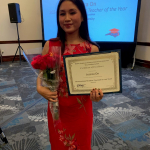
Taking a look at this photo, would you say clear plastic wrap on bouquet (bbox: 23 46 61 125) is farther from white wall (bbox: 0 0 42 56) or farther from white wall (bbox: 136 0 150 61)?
white wall (bbox: 0 0 42 56)

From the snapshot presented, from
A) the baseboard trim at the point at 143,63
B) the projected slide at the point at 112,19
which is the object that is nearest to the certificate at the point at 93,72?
the projected slide at the point at 112,19

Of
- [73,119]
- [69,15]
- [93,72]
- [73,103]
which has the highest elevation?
[69,15]

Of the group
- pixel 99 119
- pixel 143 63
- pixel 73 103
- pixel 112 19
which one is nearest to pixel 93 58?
pixel 73 103

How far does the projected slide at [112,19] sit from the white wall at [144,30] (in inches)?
25.5

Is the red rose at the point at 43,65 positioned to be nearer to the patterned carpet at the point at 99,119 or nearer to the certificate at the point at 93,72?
the certificate at the point at 93,72

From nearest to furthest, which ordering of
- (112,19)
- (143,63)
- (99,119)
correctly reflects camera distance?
(99,119), (112,19), (143,63)

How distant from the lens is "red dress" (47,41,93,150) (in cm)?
90

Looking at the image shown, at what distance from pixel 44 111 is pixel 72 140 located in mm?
1125

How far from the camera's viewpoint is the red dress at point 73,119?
90 cm

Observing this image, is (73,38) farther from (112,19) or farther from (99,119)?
(112,19)

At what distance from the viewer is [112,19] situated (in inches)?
150

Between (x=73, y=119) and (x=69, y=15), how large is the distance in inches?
24.9

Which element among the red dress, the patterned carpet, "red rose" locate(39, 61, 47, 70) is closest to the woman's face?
the red dress

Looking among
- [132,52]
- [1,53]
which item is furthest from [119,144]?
[1,53]
